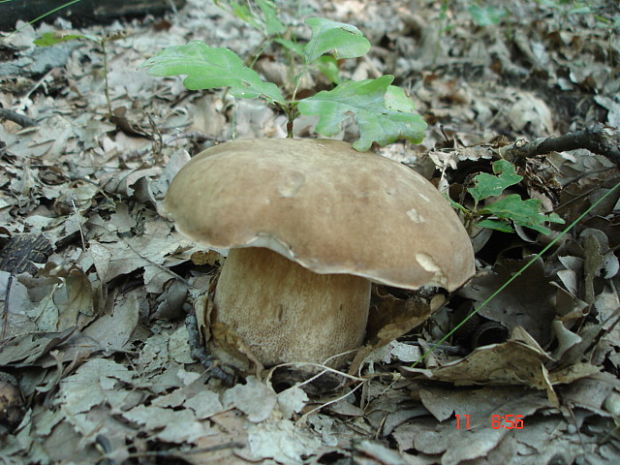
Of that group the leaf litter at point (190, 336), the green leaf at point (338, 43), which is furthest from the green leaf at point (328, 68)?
the green leaf at point (338, 43)

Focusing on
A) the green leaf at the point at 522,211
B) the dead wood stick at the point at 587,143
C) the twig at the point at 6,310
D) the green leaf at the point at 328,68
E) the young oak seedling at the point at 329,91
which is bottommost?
the twig at the point at 6,310

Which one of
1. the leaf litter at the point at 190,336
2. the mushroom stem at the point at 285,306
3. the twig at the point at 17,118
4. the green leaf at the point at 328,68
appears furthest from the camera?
the green leaf at the point at 328,68

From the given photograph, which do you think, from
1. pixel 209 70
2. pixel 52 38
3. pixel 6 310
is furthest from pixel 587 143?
pixel 52 38

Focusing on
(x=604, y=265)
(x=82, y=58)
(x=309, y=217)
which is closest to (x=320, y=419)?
(x=309, y=217)

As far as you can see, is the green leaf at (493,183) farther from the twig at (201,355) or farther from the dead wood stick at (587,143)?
the twig at (201,355)

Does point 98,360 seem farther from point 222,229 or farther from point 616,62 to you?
point 616,62

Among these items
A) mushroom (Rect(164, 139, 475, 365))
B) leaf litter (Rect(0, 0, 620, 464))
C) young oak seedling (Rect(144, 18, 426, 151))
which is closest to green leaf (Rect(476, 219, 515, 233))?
leaf litter (Rect(0, 0, 620, 464))
